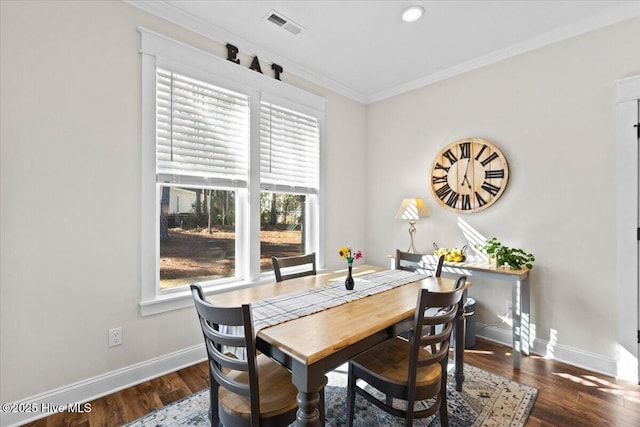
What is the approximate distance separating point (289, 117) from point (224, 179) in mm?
1088

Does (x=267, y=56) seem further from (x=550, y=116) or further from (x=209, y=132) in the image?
(x=550, y=116)

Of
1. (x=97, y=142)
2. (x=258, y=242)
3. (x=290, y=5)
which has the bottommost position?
(x=258, y=242)

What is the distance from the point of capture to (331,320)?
1.52 m

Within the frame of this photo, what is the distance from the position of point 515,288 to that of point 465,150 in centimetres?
151

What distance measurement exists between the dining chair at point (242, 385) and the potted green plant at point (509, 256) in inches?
87.1

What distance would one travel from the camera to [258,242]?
3.04m

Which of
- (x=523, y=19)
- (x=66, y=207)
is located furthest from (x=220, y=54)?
(x=523, y=19)

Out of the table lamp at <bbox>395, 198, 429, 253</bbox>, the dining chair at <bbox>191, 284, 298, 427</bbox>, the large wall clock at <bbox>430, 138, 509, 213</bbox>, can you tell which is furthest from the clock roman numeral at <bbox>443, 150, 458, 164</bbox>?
the dining chair at <bbox>191, 284, 298, 427</bbox>

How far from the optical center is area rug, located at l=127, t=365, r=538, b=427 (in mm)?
1857

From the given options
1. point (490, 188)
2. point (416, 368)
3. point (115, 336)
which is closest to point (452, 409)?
point (416, 368)

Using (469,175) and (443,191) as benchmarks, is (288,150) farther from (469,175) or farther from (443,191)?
(469,175)

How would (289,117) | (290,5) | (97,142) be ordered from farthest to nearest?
(289,117) < (290,5) < (97,142)

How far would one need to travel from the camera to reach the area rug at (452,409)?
186 centimetres

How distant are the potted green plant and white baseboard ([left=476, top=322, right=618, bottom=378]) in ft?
Result: 2.47
